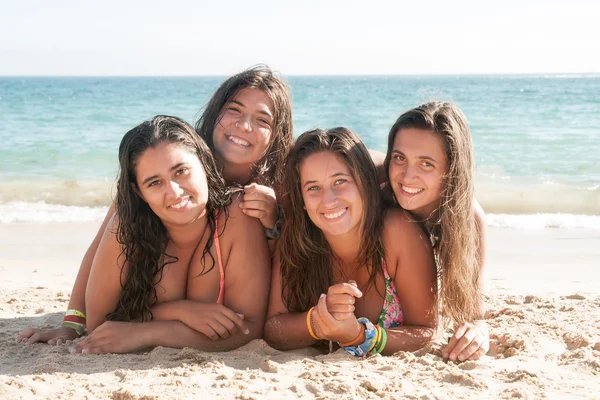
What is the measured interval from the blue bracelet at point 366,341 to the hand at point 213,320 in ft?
1.97

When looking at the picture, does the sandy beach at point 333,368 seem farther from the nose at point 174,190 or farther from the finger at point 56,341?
the nose at point 174,190

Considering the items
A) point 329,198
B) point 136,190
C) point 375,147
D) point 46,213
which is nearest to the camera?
point 329,198

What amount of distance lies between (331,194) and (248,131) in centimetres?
98

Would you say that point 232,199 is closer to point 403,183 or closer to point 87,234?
point 403,183

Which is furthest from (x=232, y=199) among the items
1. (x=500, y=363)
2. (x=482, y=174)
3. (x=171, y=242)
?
(x=482, y=174)

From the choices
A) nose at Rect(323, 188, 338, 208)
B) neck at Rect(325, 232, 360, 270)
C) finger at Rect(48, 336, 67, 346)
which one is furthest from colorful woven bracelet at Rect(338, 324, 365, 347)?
finger at Rect(48, 336, 67, 346)

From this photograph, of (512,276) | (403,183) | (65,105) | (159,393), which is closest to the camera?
(159,393)

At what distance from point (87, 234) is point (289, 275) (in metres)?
4.21

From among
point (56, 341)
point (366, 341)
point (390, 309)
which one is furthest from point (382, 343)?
point (56, 341)

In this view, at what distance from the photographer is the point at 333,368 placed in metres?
3.29

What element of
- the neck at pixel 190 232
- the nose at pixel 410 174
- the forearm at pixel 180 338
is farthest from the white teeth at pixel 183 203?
the nose at pixel 410 174

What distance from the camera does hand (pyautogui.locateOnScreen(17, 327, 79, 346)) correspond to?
3.85 metres

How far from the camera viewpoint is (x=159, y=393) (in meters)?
2.94

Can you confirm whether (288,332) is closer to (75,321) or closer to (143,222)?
(143,222)
